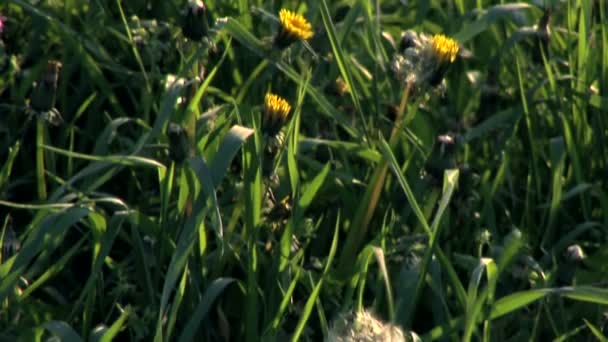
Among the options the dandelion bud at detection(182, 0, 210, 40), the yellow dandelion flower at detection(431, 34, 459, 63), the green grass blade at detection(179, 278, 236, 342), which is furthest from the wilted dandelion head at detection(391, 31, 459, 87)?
the green grass blade at detection(179, 278, 236, 342)

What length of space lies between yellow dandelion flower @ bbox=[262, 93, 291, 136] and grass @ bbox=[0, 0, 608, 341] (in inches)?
0.8

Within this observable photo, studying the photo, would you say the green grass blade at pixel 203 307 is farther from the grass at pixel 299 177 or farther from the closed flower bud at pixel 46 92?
the closed flower bud at pixel 46 92

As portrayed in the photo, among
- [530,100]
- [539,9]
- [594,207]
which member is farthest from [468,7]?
[594,207]

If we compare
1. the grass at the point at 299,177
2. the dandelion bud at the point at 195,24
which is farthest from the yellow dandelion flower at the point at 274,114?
the dandelion bud at the point at 195,24

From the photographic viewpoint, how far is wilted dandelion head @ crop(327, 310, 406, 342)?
1.99m

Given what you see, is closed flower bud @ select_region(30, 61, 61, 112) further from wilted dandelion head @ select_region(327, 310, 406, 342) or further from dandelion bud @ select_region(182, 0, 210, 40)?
wilted dandelion head @ select_region(327, 310, 406, 342)

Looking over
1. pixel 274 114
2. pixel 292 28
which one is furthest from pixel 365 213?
pixel 292 28

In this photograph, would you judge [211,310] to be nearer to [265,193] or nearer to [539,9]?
[265,193]

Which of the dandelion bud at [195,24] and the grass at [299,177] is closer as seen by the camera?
the grass at [299,177]

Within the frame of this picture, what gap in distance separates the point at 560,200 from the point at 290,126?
1.94ft

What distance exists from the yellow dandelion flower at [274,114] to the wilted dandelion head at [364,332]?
451mm

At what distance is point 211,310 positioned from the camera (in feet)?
7.88

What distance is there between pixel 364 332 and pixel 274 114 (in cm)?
54

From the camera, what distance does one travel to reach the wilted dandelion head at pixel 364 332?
1.99m
